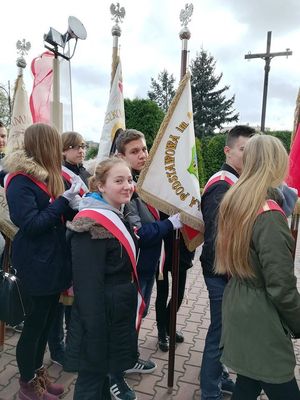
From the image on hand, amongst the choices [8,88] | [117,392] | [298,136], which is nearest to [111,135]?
[298,136]

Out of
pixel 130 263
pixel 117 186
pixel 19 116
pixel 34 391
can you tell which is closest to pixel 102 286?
pixel 130 263

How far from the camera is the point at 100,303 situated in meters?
1.91

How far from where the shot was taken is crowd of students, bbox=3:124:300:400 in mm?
1663

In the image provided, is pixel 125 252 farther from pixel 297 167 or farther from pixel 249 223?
pixel 297 167

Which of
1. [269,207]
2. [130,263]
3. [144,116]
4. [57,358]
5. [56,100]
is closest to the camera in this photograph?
[269,207]

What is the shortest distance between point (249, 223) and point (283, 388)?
789 mm

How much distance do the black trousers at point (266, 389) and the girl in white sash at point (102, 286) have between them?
0.64 m

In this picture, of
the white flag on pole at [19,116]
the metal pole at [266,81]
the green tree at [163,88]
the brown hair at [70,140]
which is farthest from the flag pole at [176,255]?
the green tree at [163,88]

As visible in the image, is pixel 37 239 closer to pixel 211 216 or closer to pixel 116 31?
pixel 211 216

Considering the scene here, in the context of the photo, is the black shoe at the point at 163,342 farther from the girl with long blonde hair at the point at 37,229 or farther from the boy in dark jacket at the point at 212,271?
the girl with long blonde hair at the point at 37,229

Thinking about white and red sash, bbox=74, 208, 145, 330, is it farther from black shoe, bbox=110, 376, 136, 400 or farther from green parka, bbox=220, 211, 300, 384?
black shoe, bbox=110, 376, 136, 400

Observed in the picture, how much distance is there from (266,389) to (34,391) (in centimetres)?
165

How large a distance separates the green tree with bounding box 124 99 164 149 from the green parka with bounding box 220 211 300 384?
12604 mm

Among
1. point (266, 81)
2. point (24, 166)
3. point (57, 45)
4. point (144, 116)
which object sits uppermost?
point (266, 81)
